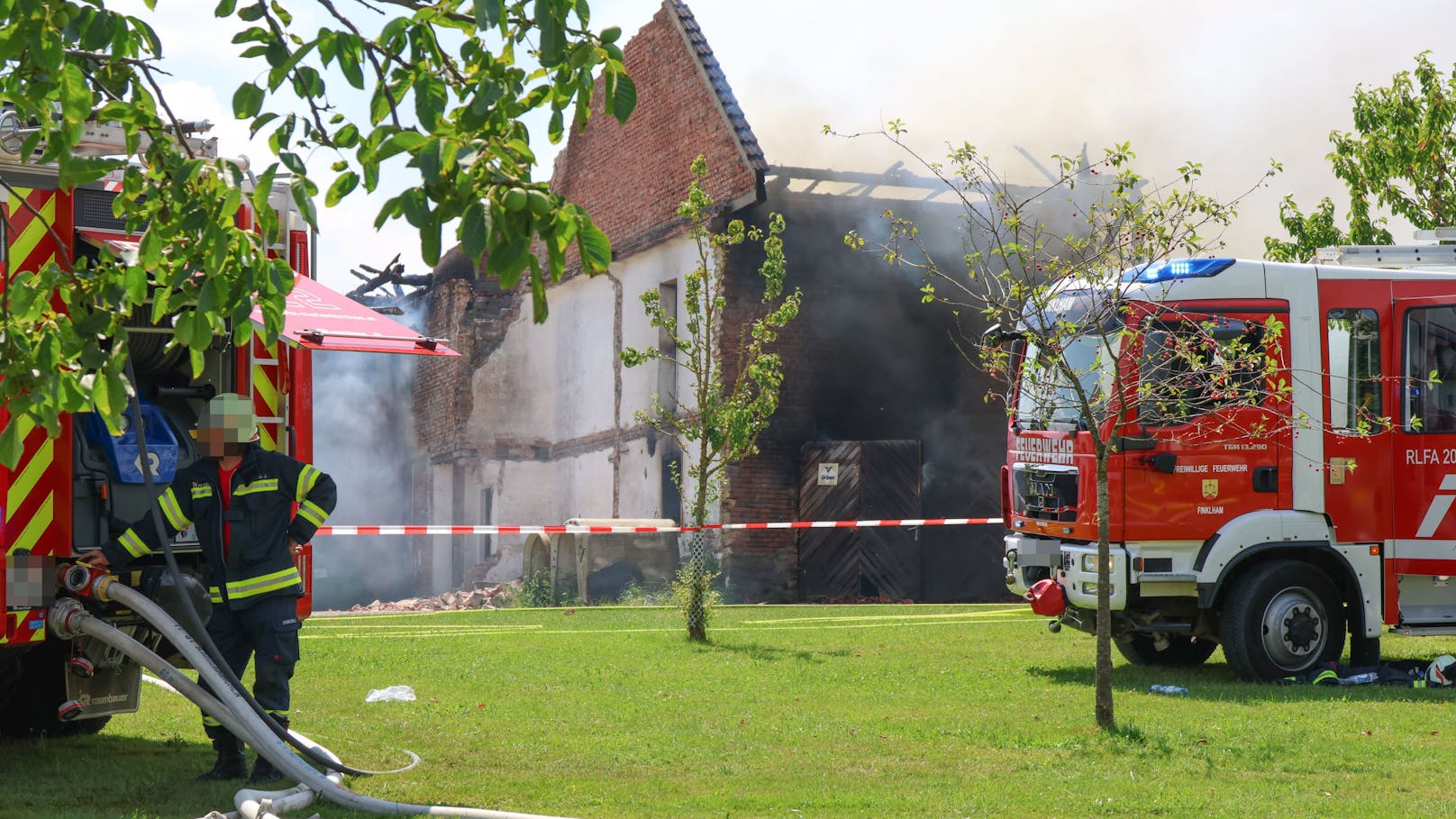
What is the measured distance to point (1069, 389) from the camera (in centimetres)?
956

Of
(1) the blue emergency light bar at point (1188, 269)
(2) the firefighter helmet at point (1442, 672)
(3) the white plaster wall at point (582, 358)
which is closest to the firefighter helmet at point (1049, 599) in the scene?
(1) the blue emergency light bar at point (1188, 269)

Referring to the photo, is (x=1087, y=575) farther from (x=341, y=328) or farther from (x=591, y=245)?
(x=591, y=245)

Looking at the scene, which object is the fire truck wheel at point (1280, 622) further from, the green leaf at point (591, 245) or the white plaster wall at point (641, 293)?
the white plaster wall at point (641, 293)

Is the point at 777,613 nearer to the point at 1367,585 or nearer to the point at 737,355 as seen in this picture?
the point at 737,355

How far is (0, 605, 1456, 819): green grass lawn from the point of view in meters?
6.36

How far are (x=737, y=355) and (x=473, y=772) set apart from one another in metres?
14.4

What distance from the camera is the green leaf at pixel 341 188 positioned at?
389 centimetres

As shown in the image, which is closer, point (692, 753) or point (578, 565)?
point (692, 753)

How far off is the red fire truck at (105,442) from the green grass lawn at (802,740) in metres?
0.46

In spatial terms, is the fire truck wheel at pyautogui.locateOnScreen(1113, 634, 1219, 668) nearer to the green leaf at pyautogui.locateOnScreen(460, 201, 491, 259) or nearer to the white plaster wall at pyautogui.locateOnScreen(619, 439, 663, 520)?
the green leaf at pyautogui.locateOnScreen(460, 201, 491, 259)

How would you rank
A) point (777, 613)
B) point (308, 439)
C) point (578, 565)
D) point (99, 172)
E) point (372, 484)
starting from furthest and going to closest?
point (372, 484)
point (578, 565)
point (777, 613)
point (308, 439)
point (99, 172)

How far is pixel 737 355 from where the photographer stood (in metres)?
21.2

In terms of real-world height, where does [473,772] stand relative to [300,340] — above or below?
below

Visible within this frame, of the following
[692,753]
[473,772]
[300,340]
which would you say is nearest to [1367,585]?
[692,753]
